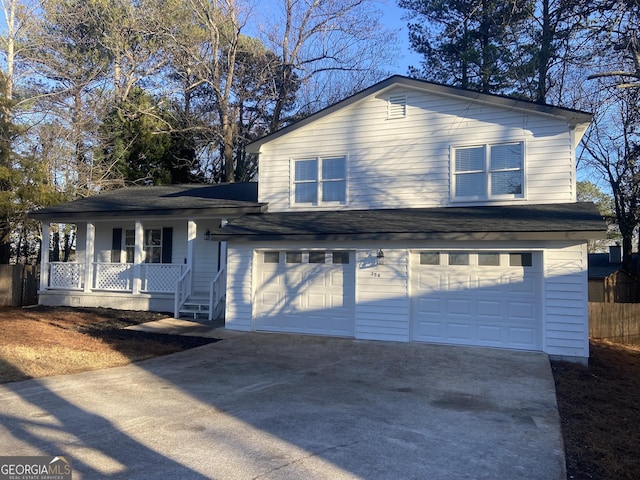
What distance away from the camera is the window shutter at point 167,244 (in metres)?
16.7

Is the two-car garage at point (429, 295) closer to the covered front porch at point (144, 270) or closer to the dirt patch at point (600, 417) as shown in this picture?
the dirt patch at point (600, 417)

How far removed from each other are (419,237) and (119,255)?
11.7 meters

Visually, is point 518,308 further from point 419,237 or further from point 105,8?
point 105,8

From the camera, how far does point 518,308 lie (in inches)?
396

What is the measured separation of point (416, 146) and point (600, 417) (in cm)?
768

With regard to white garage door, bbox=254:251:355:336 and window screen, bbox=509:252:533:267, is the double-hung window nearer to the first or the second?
white garage door, bbox=254:251:355:336

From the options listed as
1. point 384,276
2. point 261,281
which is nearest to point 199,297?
point 261,281

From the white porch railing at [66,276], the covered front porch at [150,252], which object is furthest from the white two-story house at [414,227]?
the white porch railing at [66,276]

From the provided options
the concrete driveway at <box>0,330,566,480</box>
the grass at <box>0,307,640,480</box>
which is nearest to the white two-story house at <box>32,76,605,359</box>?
the grass at <box>0,307,640,480</box>

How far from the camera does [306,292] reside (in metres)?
11.9

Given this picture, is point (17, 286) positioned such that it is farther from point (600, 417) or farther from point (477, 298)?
point (600, 417)

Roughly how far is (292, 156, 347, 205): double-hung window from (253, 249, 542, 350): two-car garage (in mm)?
1850

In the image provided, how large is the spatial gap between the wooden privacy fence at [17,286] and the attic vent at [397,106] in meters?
14.9

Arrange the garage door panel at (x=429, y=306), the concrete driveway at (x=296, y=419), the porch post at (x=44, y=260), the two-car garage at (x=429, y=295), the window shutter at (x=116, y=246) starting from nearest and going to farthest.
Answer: the concrete driveway at (x=296, y=419)
the two-car garage at (x=429, y=295)
the garage door panel at (x=429, y=306)
the porch post at (x=44, y=260)
the window shutter at (x=116, y=246)
